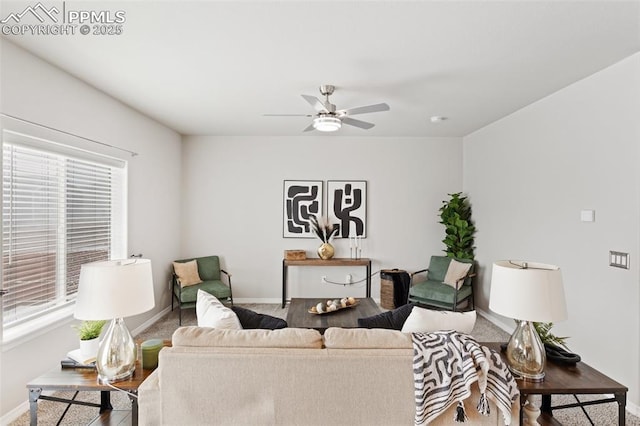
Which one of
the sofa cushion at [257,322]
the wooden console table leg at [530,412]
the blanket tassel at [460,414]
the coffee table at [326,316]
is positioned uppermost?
the sofa cushion at [257,322]

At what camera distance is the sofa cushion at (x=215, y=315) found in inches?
80.3

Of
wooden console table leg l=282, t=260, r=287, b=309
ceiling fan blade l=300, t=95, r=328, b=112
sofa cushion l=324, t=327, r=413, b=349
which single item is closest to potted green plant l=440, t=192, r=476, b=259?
wooden console table leg l=282, t=260, r=287, b=309

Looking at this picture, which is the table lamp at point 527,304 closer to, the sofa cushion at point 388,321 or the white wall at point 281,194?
the sofa cushion at point 388,321

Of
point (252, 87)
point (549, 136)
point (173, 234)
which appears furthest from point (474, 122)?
point (173, 234)

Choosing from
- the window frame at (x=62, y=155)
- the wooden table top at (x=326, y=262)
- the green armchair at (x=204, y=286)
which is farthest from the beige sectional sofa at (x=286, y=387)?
the wooden table top at (x=326, y=262)

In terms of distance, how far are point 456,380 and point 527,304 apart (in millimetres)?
529

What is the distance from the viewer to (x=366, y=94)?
3.30 metres

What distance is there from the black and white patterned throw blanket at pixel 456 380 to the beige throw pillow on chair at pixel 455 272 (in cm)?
285

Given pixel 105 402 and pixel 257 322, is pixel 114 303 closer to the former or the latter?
pixel 257 322

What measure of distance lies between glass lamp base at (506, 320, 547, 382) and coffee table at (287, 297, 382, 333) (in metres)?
1.49

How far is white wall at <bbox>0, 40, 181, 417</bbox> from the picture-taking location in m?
2.37

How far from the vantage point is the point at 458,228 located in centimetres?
499

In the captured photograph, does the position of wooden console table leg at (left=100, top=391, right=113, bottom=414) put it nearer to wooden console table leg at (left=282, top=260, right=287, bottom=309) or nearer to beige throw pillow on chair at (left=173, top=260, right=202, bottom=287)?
beige throw pillow on chair at (left=173, top=260, right=202, bottom=287)

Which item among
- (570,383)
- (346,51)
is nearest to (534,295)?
(570,383)
